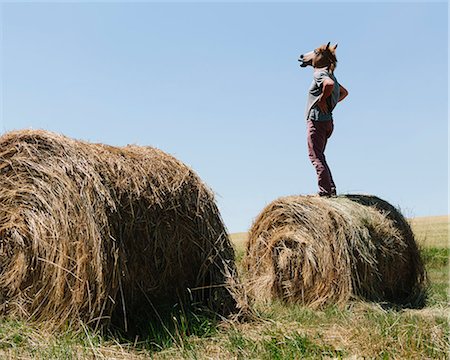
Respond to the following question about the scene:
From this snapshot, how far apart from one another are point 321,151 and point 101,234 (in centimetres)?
353

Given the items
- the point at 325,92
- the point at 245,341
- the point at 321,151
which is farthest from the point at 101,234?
the point at 325,92

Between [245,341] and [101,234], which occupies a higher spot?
[101,234]

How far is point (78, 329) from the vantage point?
4.07m

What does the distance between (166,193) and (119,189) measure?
0.50 m

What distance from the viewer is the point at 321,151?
23.0 feet

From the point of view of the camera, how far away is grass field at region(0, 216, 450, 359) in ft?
12.1

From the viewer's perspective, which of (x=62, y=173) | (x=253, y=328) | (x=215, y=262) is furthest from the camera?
(x=215, y=262)

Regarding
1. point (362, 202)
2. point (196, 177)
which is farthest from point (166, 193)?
point (362, 202)

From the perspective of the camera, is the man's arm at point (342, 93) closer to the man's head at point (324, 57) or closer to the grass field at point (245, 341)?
the man's head at point (324, 57)

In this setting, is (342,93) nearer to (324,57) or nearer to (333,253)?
(324,57)

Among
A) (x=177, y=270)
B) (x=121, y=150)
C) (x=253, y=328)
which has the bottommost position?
(x=253, y=328)

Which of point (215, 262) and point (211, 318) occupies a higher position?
point (215, 262)

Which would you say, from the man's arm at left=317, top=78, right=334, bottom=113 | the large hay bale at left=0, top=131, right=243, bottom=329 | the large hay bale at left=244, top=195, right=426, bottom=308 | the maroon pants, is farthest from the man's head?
the large hay bale at left=0, top=131, right=243, bottom=329

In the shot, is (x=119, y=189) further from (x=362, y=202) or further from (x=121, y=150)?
(x=362, y=202)
